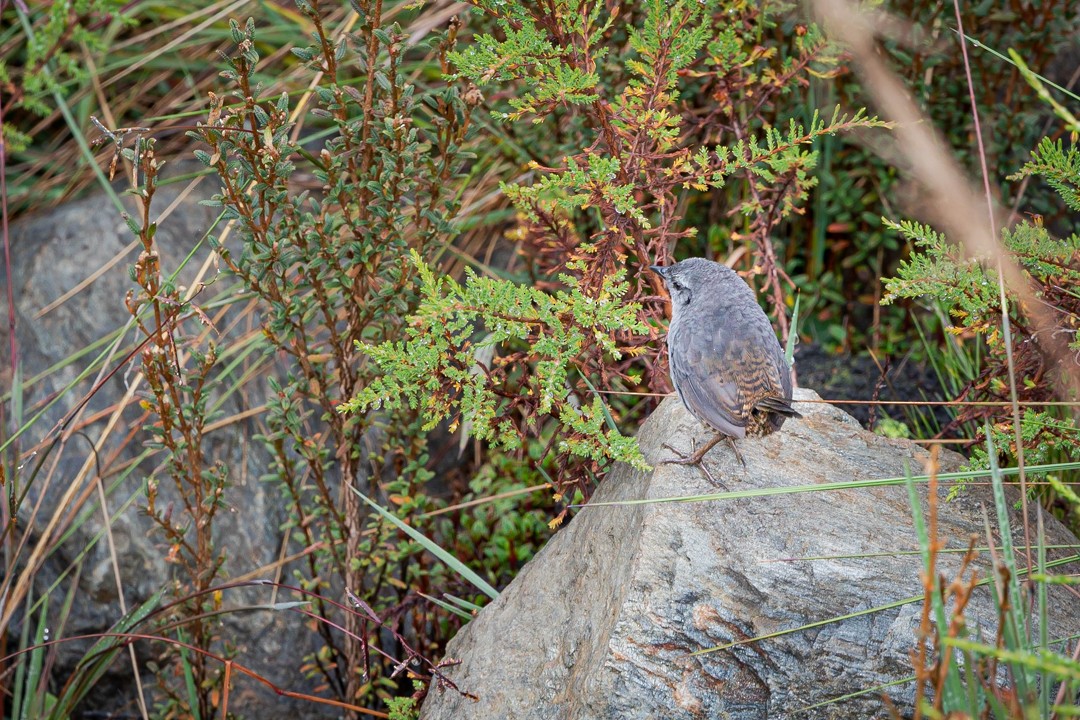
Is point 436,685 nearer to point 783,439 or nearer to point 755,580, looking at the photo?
point 755,580

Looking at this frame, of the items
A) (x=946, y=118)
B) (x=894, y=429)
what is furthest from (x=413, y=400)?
(x=946, y=118)

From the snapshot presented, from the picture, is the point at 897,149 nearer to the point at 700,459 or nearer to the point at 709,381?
the point at 709,381

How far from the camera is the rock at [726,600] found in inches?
100.0

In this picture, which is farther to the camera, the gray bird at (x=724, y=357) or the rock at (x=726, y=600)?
the gray bird at (x=724, y=357)

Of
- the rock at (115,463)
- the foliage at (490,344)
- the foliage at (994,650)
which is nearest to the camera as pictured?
the foliage at (994,650)

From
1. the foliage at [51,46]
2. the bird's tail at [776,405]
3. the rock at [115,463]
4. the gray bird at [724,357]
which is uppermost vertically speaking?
the foliage at [51,46]

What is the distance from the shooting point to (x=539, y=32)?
3.08m

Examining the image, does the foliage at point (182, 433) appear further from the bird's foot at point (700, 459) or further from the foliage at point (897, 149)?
the foliage at point (897, 149)

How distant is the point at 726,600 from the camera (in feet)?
8.54

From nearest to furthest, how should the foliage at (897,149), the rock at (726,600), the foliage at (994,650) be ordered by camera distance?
1. the foliage at (994,650)
2. the rock at (726,600)
3. the foliage at (897,149)

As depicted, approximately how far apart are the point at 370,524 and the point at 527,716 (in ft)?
3.53

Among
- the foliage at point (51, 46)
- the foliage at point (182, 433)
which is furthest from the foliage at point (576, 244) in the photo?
the foliage at point (51, 46)

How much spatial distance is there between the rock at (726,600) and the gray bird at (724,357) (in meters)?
0.19

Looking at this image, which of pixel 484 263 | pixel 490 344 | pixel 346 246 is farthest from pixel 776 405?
pixel 484 263
